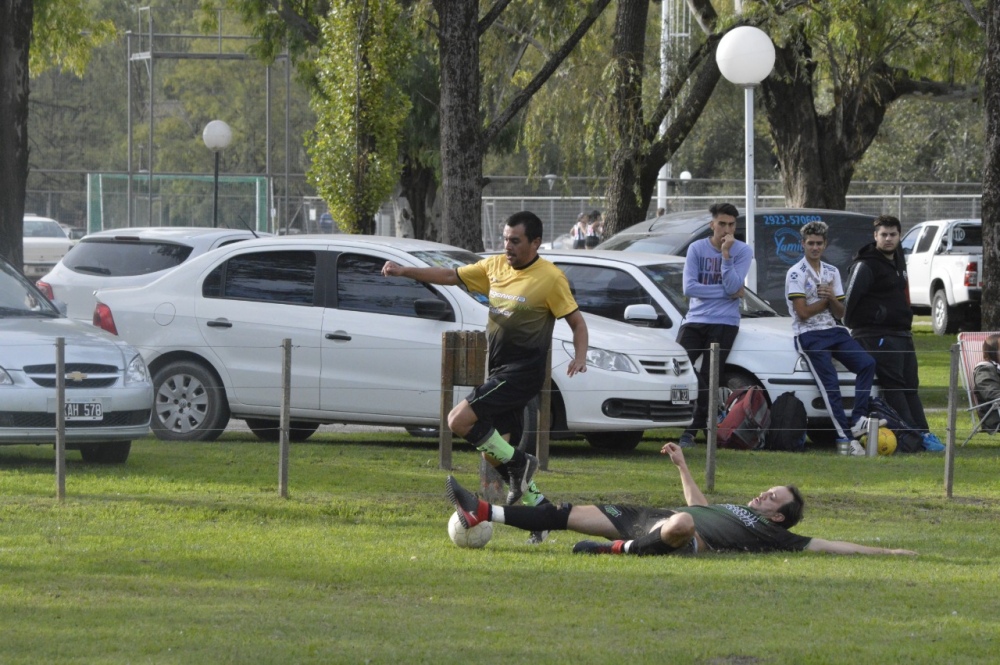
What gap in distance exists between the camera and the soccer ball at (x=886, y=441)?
13203mm

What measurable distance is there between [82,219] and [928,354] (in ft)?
124

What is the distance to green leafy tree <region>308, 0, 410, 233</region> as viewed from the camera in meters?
21.0

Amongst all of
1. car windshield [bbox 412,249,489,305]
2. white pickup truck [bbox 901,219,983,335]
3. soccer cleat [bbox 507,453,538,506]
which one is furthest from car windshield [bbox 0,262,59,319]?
white pickup truck [bbox 901,219,983,335]

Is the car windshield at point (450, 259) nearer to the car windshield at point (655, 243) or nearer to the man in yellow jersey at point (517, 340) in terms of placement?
the car windshield at point (655, 243)

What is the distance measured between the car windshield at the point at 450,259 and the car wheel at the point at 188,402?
2.10m

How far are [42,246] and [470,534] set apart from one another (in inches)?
1297

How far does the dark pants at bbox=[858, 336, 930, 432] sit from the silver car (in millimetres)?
6385

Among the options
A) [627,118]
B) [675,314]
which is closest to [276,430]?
[675,314]

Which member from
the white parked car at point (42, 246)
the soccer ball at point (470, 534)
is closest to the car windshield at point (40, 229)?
the white parked car at point (42, 246)

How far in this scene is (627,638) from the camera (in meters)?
6.36

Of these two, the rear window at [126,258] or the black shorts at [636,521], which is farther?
the rear window at [126,258]

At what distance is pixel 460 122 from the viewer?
60.6 ft

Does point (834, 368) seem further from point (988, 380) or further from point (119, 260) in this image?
point (119, 260)

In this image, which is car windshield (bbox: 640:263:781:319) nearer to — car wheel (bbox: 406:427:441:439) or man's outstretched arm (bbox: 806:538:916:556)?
car wheel (bbox: 406:427:441:439)
